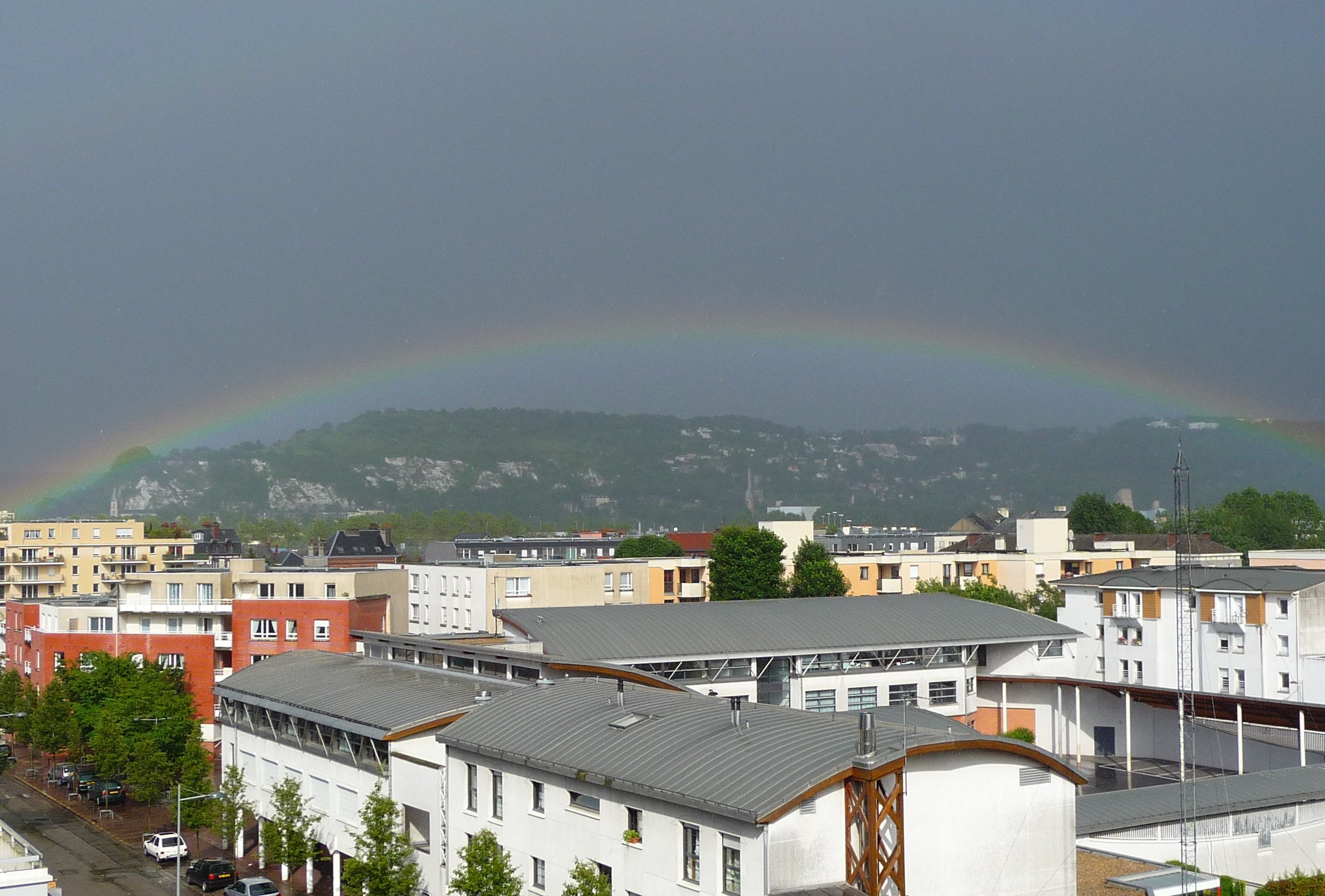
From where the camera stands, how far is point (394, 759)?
121 feet

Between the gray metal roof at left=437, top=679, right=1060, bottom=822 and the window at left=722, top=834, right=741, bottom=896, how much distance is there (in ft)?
2.75

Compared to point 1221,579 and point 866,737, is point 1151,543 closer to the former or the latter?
point 1221,579

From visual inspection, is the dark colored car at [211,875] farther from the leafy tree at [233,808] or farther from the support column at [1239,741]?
the support column at [1239,741]

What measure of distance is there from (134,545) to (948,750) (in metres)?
116

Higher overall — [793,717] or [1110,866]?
[793,717]

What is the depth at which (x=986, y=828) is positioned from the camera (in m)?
26.2

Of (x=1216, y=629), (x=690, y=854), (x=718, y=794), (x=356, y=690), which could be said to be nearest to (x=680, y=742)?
(x=690, y=854)

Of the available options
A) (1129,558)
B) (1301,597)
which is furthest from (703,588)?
(1301,597)

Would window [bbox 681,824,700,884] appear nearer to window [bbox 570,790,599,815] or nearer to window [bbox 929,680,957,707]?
window [bbox 570,790,599,815]

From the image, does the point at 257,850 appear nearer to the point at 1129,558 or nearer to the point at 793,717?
the point at 793,717

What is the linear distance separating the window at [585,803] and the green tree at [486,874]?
194 cm

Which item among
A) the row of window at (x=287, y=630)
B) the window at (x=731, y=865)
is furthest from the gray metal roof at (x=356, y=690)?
the window at (x=731, y=865)

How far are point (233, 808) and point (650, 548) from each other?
80788 mm

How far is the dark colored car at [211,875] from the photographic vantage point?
40.8m
